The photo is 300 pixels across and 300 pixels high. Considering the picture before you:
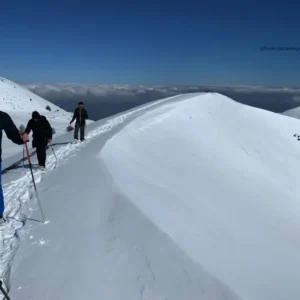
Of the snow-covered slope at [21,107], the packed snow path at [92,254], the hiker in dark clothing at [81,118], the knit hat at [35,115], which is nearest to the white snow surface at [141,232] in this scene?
the packed snow path at [92,254]

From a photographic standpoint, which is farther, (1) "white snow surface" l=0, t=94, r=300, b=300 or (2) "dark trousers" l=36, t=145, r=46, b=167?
(2) "dark trousers" l=36, t=145, r=46, b=167

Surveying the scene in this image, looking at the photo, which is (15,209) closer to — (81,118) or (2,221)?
(2,221)

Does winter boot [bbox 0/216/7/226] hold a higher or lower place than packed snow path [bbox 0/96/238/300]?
lower

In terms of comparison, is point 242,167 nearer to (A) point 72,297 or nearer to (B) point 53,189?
(B) point 53,189

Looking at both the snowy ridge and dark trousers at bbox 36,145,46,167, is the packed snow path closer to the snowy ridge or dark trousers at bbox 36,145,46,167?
the snowy ridge

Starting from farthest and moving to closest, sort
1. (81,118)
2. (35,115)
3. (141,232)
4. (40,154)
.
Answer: (81,118), (40,154), (35,115), (141,232)

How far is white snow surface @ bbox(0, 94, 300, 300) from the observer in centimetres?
410

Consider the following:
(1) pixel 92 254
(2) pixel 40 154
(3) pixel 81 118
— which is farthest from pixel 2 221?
(3) pixel 81 118

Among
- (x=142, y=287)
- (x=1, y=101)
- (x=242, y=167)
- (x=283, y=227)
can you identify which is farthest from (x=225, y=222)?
(x=1, y=101)

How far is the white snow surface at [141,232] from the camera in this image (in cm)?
410

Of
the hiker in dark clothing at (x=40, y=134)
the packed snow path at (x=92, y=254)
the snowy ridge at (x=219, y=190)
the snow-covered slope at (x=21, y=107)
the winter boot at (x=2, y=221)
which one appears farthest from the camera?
the snow-covered slope at (x=21, y=107)

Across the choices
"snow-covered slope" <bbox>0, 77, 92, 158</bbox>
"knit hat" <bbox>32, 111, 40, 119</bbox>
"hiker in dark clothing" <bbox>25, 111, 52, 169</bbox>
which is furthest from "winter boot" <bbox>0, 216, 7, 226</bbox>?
"snow-covered slope" <bbox>0, 77, 92, 158</bbox>

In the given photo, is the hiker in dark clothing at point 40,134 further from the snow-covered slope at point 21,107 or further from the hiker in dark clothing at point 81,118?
the snow-covered slope at point 21,107

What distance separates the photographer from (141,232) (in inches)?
207
